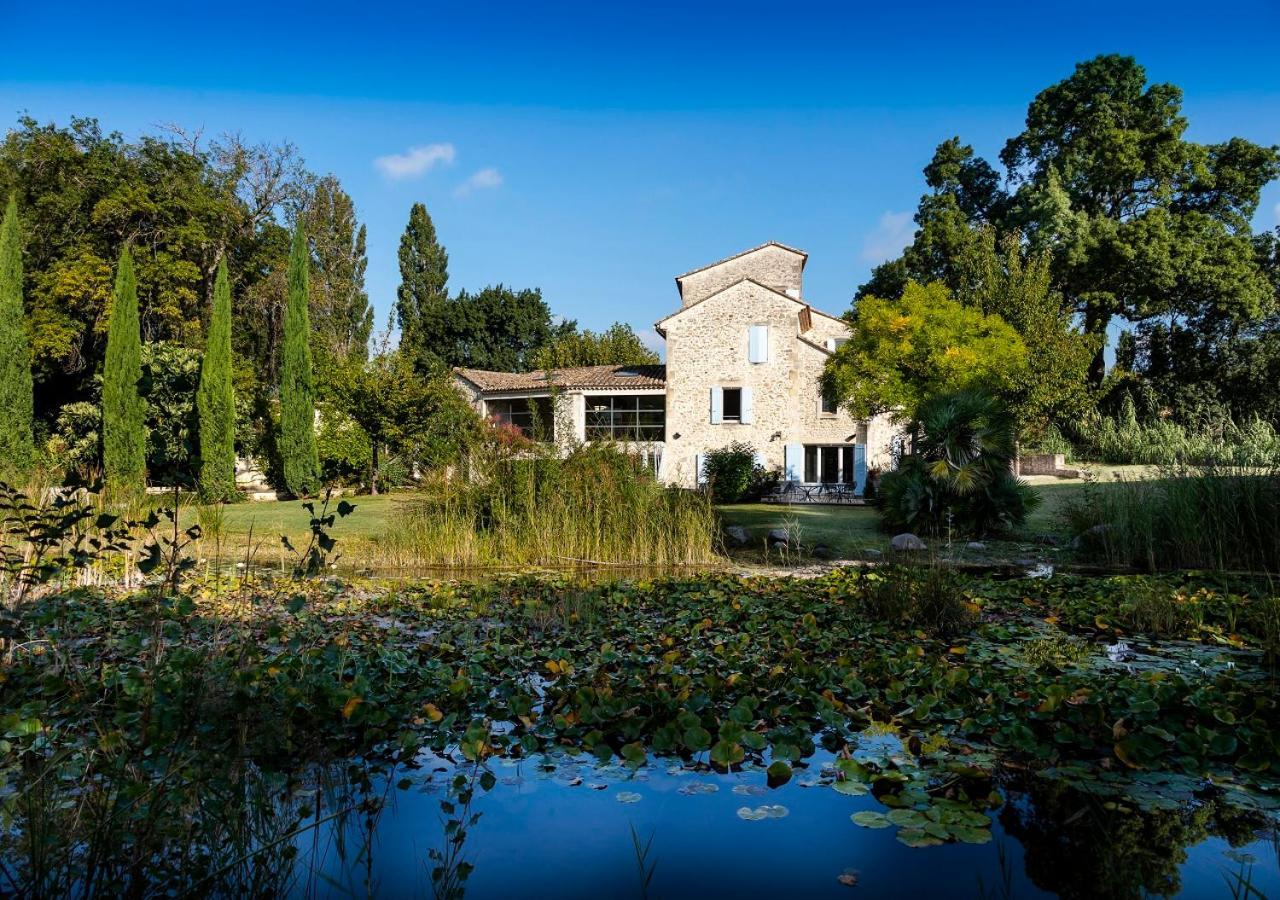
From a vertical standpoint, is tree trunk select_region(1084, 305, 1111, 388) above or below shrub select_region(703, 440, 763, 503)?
above

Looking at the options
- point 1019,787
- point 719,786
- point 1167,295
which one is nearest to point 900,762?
point 1019,787

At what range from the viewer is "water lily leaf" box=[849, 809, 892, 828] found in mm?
2871

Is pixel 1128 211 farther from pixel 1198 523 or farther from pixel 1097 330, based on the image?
pixel 1198 523

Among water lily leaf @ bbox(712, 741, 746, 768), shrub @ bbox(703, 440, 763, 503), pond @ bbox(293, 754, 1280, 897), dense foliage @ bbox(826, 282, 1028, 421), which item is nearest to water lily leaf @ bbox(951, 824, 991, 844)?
pond @ bbox(293, 754, 1280, 897)

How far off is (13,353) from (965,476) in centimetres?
2115

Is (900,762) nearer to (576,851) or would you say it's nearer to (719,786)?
(719,786)

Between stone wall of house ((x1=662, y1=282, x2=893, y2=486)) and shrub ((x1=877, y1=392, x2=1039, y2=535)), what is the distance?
504 inches

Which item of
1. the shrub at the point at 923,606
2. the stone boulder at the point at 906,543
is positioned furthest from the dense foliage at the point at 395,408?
the shrub at the point at 923,606

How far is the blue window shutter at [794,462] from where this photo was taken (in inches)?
1013

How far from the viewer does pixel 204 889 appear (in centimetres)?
223

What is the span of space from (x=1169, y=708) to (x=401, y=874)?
3.32 m

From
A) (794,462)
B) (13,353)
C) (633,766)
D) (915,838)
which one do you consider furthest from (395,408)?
(915,838)

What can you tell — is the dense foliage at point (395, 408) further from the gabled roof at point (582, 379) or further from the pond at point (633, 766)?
the pond at point (633, 766)

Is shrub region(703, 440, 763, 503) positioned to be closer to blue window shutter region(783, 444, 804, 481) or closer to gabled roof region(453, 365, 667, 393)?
blue window shutter region(783, 444, 804, 481)
